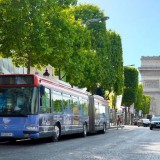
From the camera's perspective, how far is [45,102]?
20.4 meters

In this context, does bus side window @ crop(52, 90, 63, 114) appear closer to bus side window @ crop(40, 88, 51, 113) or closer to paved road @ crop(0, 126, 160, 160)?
bus side window @ crop(40, 88, 51, 113)

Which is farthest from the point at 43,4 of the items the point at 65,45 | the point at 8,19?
the point at 65,45

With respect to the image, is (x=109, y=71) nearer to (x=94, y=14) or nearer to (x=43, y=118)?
(x=94, y=14)

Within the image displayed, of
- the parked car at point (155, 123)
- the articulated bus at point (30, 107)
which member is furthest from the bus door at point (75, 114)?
the parked car at point (155, 123)

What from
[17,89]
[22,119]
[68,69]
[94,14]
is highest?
[94,14]

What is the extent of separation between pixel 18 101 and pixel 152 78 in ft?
404

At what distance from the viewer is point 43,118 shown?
20031mm

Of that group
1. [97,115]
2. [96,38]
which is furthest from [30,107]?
[96,38]

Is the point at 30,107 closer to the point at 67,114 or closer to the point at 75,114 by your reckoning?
the point at 67,114

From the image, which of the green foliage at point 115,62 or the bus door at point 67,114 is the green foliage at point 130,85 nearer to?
the green foliage at point 115,62

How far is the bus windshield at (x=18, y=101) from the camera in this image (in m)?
19.1

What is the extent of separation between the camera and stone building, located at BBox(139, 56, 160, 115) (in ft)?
456

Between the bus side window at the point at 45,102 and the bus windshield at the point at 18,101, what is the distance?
23.6 inches

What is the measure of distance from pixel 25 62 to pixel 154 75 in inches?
4281
